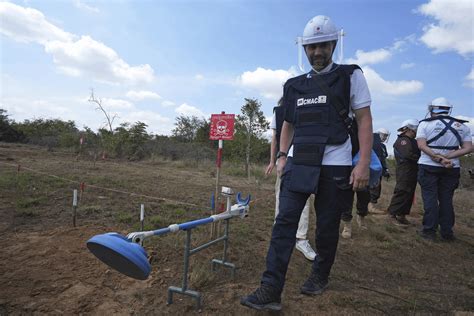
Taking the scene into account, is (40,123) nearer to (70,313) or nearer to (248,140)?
(248,140)

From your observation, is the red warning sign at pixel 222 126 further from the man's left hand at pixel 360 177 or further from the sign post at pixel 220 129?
the man's left hand at pixel 360 177

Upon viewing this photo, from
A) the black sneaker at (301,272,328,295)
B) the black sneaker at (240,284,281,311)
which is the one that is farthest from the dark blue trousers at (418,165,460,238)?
the black sneaker at (240,284,281,311)

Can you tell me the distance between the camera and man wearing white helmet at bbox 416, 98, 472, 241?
14.0 ft

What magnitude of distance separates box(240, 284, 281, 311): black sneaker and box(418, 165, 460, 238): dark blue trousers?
340cm

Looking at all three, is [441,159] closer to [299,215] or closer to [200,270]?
[299,215]

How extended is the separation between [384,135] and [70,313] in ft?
18.3

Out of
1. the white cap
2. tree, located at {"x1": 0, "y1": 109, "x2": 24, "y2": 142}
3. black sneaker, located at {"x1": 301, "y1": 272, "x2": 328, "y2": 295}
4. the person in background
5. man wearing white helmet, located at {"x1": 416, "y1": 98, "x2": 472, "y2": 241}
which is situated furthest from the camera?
tree, located at {"x1": 0, "y1": 109, "x2": 24, "y2": 142}

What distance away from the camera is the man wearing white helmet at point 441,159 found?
4258 millimetres

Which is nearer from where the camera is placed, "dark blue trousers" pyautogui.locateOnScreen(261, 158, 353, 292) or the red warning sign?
"dark blue trousers" pyautogui.locateOnScreen(261, 158, 353, 292)

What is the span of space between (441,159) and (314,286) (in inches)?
116

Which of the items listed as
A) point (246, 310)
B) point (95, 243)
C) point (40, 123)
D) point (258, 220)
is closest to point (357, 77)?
point (246, 310)

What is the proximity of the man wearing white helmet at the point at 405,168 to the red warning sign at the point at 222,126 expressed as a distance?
11.0 feet

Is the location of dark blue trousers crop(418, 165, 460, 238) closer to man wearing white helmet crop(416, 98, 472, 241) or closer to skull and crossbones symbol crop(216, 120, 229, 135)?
man wearing white helmet crop(416, 98, 472, 241)

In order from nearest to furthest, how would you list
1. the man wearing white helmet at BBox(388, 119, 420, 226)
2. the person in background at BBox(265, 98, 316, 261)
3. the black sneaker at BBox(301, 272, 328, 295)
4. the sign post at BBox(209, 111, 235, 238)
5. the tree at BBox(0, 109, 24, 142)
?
the black sneaker at BBox(301, 272, 328, 295) < the person in background at BBox(265, 98, 316, 261) < the sign post at BBox(209, 111, 235, 238) < the man wearing white helmet at BBox(388, 119, 420, 226) < the tree at BBox(0, 109, 24, 142)
